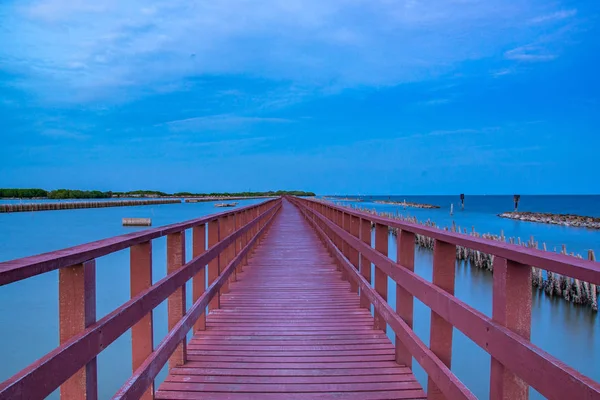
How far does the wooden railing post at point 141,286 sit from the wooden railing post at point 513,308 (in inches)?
74.0

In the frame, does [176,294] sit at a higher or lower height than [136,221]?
higher

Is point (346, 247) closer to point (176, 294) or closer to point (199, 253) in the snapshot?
point (199, 253)

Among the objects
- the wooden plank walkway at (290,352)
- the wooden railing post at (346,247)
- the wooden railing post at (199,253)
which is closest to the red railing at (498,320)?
the wooden plank walkway at (290,352)

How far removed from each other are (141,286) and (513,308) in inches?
77.3

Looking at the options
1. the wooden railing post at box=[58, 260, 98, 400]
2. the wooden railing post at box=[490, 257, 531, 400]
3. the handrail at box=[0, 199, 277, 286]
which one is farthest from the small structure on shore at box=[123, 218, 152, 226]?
the wooden railing post at box=[490, 257, 531, 400]

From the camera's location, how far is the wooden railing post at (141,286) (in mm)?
2467

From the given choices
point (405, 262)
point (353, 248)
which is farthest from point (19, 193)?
point (405, 262)

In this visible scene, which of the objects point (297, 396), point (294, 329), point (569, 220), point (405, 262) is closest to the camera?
point (297, 396)

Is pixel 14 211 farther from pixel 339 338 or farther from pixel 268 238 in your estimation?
pixel 339 338

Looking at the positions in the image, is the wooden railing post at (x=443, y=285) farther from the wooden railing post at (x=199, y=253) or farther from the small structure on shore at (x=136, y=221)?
the small structure on shore at (x=136, y=221)

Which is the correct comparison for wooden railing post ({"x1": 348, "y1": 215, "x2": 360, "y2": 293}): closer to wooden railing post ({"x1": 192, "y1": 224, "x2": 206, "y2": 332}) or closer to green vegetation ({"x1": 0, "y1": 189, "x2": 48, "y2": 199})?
wooden railing post ({"x1": 192, "y1": 224, "x2": 206, "y2": 332})

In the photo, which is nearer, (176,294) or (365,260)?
(176,294)

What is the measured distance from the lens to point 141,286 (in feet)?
8.13

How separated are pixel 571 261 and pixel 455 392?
3.29 feet
